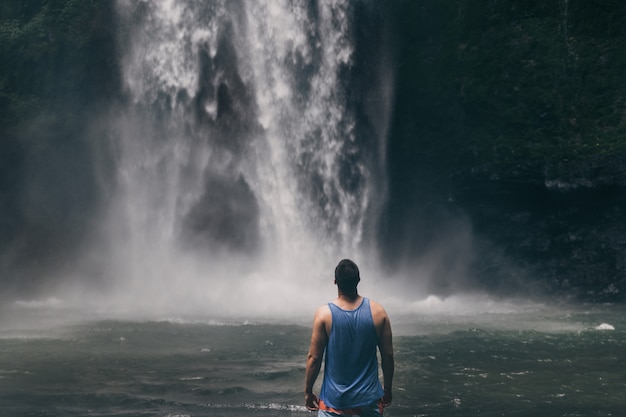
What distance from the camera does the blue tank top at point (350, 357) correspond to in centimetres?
622

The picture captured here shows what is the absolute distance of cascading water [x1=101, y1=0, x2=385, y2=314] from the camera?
3059 centimetres

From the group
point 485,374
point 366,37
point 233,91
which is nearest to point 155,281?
point 233,91

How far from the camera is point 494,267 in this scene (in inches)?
1217

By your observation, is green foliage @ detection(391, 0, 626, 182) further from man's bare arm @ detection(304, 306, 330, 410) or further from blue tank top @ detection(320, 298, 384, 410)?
man's bare arm @ detection(304, 306, 330, 410)

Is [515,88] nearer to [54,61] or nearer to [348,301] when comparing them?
[54,61]

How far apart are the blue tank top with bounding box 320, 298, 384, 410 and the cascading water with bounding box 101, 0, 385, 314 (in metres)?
23.4

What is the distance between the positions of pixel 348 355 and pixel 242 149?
2554 centimetres

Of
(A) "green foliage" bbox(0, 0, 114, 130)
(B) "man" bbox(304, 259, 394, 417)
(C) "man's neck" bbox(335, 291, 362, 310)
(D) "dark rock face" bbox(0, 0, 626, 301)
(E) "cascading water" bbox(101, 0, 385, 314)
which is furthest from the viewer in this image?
(A) "green foliage" bbox(0, 0, 114, 130)

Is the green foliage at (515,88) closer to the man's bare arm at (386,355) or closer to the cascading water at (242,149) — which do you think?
the cascading water at (242,149)

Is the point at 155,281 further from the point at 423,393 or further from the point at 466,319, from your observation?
the point at 423,393

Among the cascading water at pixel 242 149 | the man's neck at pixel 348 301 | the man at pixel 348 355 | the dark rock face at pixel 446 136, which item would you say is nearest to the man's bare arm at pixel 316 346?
the man at pixel 348 355

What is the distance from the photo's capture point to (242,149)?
31.3 m

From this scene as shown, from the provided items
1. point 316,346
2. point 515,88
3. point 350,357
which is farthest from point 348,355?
point 515,88

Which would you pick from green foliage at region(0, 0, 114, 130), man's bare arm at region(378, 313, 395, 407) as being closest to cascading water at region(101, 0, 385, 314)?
green foliage at region(0, 0, 114, 130)
